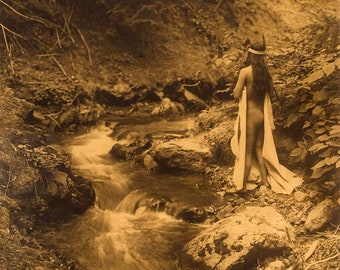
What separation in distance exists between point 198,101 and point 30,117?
0.63 metres

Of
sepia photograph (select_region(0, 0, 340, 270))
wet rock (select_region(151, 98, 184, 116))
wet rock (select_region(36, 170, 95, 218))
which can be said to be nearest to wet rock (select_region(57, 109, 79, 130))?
sepia photograph (select_region(0, 0, 340, 270))

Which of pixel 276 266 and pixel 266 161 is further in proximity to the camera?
pixel 266 161

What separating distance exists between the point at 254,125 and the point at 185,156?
0.28 m

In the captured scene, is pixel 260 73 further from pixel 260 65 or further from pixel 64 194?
pixel 64 194

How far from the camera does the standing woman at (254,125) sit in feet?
7.03

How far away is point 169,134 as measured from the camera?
219 centimetres

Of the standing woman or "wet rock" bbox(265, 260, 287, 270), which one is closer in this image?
"wet rock" bbox(265, 260, 287, 270)

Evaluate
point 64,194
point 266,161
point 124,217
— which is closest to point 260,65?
point 266,161

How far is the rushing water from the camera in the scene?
2055 mm

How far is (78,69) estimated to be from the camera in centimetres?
222

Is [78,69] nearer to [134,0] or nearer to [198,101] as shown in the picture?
[134,0]

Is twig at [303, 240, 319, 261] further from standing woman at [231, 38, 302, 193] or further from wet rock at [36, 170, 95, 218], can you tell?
wet rock at [36, 170, 95, 218]

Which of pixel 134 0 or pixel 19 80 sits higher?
pixel 134 0

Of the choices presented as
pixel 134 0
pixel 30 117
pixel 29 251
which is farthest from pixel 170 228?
pixel 134 0
